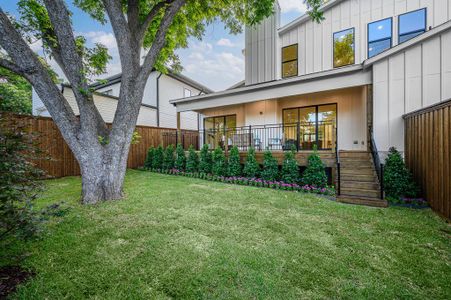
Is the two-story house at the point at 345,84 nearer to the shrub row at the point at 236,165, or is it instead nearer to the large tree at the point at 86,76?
the shrub row at the point at 236,165

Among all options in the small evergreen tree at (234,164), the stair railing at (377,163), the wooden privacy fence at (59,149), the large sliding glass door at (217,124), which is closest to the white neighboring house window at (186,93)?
the large sliding glass door at (217,124)

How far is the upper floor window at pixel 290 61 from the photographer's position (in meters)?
9.85

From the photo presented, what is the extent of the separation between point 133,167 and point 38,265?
8.95m

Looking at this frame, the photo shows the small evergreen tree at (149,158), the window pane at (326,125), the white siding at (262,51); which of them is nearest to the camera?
the window pane at (326,125)

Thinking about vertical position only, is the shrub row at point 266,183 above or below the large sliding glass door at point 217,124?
below

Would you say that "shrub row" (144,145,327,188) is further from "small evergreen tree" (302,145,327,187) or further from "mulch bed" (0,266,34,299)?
"mulch bed" (0,266,34,299)

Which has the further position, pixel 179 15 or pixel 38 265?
pixel 179 15

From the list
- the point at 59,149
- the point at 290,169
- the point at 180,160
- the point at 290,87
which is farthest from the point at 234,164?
the point at 59,149

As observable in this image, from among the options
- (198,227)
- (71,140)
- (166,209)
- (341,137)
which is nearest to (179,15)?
(71,140)

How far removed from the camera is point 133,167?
35.4ft

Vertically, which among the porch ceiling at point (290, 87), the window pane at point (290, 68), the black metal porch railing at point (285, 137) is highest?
the window pane at point (290, 68)

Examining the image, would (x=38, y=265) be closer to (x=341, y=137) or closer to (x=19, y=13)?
(x=19, y=13)

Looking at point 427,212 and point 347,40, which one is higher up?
point 347,40

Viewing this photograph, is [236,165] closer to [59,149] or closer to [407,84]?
[407,84]
